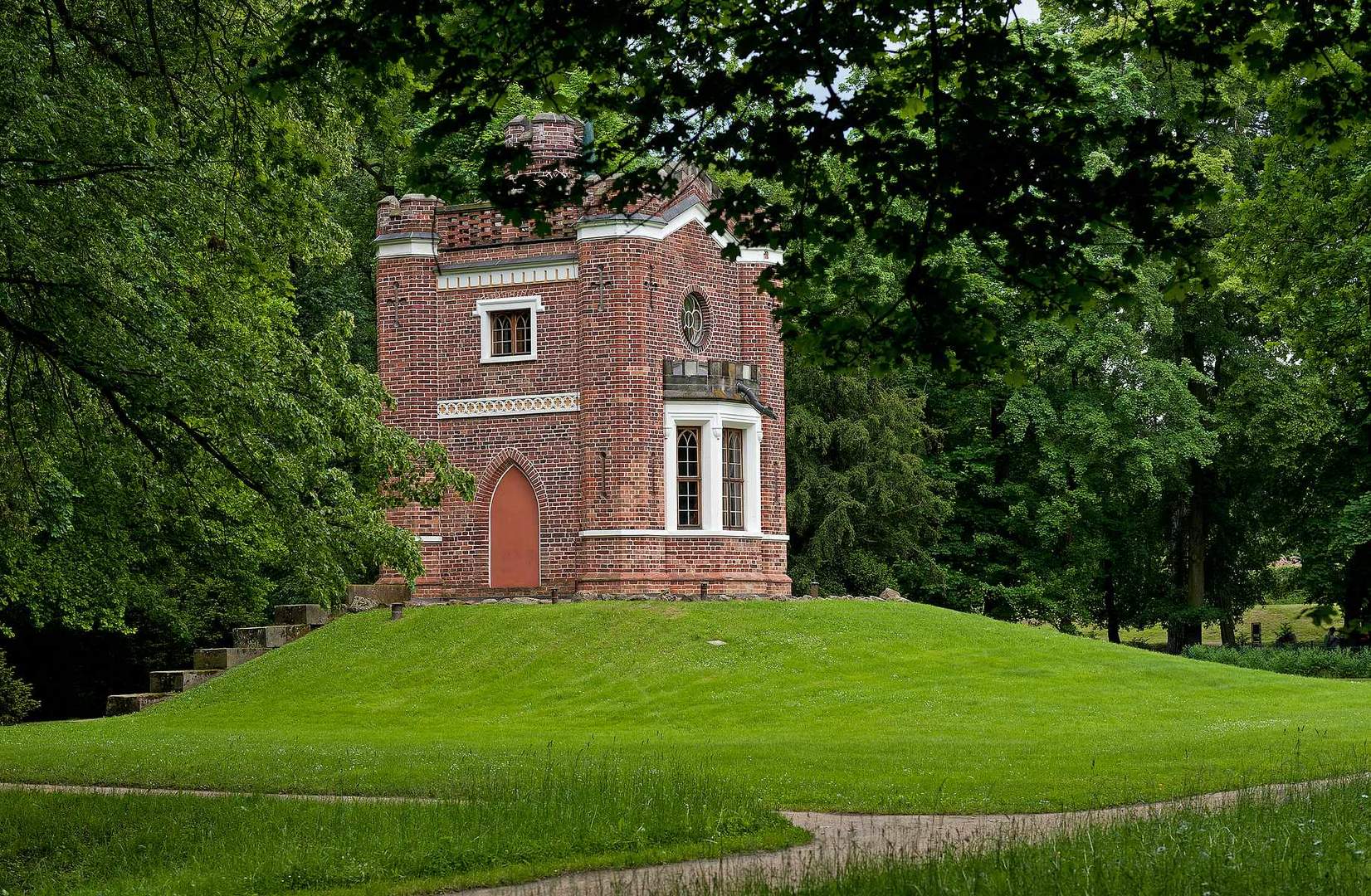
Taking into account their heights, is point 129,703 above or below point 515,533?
below

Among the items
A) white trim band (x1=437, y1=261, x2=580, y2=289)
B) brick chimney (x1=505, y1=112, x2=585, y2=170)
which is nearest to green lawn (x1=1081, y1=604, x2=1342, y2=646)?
white trim band (x1=437, y1=261, x2=580, y2=289)

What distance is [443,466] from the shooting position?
19359 mm

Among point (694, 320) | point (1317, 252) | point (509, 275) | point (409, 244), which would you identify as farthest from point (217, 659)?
point (1317, 252)

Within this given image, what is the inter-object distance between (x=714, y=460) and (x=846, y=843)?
72.3 ft

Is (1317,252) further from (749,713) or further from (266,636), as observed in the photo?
(266,636)

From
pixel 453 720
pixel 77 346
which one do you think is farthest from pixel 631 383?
pixel 77 346

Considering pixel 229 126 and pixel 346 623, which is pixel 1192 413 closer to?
pixel 346 623

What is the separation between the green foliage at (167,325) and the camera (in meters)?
14.0

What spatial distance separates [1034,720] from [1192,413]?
806 inches

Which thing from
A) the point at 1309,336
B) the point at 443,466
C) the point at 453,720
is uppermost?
the point at 1309,336

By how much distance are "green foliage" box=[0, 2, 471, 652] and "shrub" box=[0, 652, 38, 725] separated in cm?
929

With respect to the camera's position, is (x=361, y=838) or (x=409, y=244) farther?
(x=409, y=244)

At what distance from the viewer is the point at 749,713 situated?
76.7 ft

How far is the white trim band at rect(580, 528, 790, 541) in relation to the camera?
3228cm
